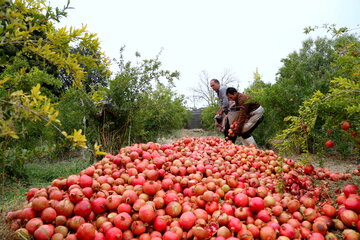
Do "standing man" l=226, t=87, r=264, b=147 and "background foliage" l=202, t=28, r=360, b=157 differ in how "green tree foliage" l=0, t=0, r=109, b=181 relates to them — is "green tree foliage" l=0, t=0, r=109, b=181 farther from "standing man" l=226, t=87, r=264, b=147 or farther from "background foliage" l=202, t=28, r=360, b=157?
"standing man" l=226, t=87, r=264, b=147

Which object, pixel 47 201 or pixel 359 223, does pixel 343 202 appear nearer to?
pixel 359 223

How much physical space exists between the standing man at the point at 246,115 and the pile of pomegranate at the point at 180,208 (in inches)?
113

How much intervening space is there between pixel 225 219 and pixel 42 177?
13.1 ft

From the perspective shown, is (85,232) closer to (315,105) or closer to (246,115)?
(315,105)

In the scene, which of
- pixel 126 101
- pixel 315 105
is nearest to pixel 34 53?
pixel 315 105

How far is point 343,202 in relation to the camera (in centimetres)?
207

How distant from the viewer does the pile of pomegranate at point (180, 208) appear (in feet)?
6.15

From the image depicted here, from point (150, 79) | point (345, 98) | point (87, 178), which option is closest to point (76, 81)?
point (87, 178)

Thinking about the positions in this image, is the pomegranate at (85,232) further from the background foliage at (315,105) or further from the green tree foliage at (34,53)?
the background foliage at (315,105)

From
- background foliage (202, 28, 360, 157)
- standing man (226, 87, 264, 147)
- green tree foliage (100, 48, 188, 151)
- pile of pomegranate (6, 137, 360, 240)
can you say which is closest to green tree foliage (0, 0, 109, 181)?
pile of pomegranate (6, 137, 360, 240)

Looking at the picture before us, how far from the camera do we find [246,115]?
5797 mm

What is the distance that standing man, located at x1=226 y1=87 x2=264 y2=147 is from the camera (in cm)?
564

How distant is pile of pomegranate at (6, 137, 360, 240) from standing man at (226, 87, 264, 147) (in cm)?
288

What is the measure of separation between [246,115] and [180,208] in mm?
4079
